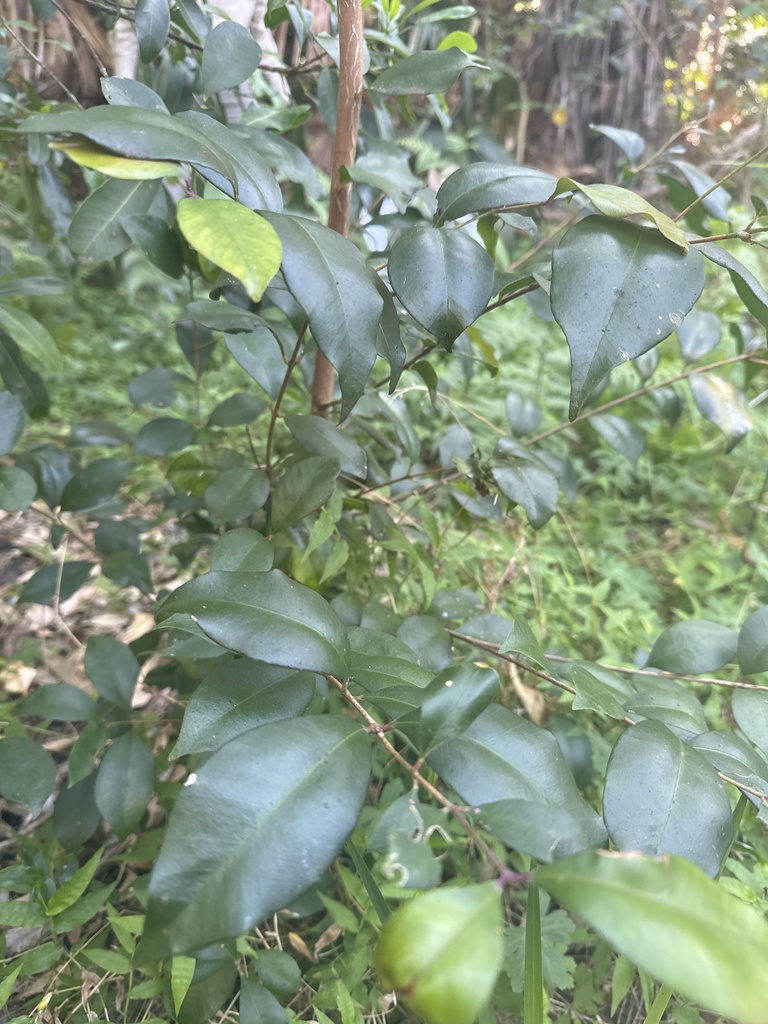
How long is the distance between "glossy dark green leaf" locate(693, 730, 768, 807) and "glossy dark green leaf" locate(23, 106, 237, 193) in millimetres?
555

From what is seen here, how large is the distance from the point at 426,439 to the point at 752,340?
3.03 ft

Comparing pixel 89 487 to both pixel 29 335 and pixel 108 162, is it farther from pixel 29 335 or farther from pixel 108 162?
pixel 108 162

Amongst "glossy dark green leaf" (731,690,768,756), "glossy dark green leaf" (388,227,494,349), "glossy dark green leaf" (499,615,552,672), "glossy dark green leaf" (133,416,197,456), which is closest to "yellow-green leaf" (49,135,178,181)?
"glossy dark green leaf" (388,227,494,349)

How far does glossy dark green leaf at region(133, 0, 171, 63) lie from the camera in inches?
24.4

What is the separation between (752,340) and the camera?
101cm

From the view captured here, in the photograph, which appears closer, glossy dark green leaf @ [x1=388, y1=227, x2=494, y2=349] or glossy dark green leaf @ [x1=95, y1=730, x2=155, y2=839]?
glossy dark green leaf @ [x1=388, y1=227, x2=494, y2=349]

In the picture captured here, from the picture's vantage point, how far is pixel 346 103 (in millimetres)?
614

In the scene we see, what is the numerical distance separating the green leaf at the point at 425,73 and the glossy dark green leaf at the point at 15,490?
21.6 inches

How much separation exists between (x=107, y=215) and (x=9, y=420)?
25cm

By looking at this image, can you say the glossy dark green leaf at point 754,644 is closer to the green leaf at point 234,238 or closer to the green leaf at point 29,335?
the green leaf at point 234,238

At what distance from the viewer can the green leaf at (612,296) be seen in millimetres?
403

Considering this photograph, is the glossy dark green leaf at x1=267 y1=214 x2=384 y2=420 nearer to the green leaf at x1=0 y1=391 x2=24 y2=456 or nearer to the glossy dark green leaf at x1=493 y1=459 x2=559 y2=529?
the glossy dark green leaf at x1=493 y1=459 x2=559 y2=529

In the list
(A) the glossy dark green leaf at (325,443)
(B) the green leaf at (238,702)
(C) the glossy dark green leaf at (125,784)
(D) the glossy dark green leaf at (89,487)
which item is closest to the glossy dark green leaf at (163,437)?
(D) the glossy dark green leaf at (89,487)

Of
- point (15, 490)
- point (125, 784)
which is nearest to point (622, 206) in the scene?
point (15, 490)
